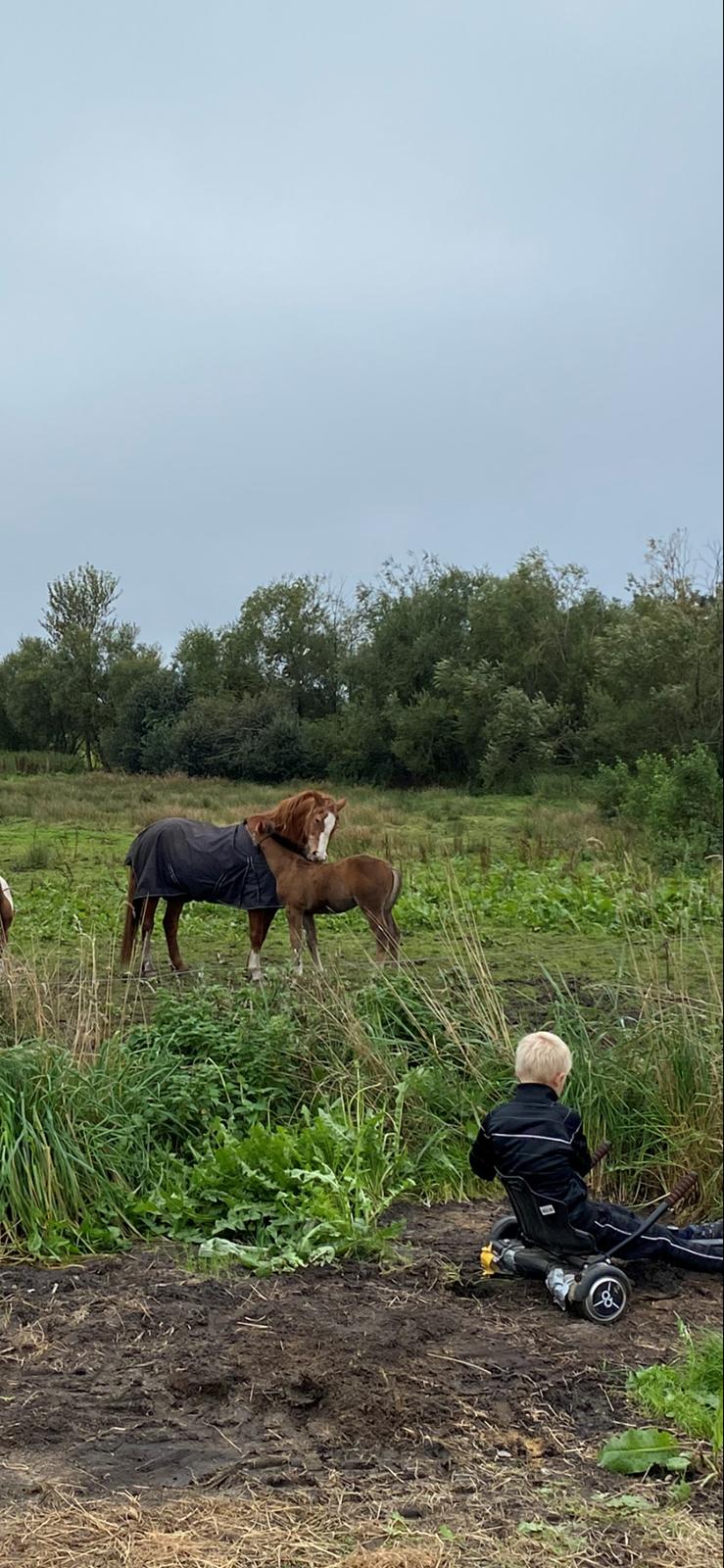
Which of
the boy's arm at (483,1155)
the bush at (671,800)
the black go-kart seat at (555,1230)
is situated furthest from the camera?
the bush at (671,800)

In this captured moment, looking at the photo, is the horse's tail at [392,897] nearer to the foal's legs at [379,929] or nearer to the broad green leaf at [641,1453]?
the foal's legs at [379,929]

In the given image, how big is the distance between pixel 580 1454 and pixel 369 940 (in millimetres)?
3340

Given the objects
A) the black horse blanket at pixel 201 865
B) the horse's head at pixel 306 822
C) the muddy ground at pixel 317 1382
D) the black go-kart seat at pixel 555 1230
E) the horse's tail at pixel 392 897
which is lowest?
the muddy ground at pixel 317 1382

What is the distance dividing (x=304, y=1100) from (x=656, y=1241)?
1719 millimetres

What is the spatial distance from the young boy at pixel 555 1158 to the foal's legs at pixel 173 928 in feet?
7.20

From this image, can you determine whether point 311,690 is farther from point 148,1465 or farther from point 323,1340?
point 148,1465

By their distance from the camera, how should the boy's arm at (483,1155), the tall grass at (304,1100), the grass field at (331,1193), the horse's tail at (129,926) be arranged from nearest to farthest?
the grass field at (331,1193), the boy's arm at (483,1155), the tall grass at (304,1100), the horse's tail at (129,926)

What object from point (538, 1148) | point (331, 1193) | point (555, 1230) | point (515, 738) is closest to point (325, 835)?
point (515, 738)

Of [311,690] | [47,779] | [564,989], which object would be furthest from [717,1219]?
[47,779]

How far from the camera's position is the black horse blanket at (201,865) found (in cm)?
635

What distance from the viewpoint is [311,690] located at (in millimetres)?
6664

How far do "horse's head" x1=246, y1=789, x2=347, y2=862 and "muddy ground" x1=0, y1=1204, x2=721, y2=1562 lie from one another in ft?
6.98

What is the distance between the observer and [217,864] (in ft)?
20.9

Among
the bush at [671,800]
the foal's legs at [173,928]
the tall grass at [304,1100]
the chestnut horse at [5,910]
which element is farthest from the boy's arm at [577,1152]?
the chestnut horse at [5,910]
